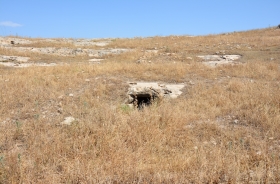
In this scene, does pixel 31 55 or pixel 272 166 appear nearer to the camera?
pixel 272 166

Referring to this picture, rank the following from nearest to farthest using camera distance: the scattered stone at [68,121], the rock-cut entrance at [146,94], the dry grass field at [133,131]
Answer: the dry grass field at [133,131]
the scattered stone at [68,121]
the rock-cut entrance at [146,94]

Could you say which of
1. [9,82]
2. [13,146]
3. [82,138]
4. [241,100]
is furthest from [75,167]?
[9,82]

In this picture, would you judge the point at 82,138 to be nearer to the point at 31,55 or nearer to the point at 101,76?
the point at 101,76

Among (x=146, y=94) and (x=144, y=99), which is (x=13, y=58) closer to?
(x=144, y=99)

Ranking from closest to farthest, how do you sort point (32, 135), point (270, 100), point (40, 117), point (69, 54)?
point (32, 135) < point (40, 117) < point (270, 100) < point (69, 54)

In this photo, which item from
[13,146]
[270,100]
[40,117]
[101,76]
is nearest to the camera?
[13,146]

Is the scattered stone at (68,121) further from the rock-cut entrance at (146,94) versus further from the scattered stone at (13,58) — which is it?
the scattered stone at (13,58)

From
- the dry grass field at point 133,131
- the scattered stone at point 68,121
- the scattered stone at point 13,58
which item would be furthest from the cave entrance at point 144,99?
the scattered stone at point 13,58

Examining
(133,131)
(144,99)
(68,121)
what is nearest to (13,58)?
(144,99)

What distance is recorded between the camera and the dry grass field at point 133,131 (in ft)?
10.5

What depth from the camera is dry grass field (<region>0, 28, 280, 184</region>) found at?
320 centimetres

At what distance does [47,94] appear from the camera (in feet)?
23.0

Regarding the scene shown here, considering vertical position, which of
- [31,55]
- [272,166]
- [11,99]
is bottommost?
[272,166]

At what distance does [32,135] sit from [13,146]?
382mm
